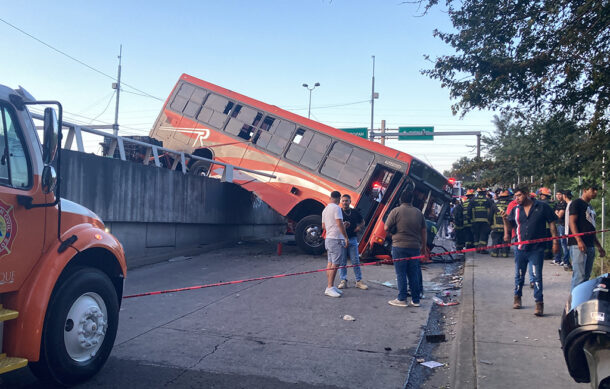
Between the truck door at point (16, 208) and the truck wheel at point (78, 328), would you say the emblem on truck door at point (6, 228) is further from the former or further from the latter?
the truck wheel at point (78, 328)

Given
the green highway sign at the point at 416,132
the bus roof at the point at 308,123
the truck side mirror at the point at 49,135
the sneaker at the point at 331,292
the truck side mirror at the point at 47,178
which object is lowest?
the sneaker at the point at 331,292

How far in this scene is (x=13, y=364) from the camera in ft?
11.1

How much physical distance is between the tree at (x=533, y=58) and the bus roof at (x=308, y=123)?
12.9 ft

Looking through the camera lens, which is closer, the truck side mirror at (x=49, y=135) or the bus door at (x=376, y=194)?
the truck side mirror at (x=49, y=135)

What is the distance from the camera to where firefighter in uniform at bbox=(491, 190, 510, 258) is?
13.4 m

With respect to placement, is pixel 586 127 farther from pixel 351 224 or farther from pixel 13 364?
pixel 13 364

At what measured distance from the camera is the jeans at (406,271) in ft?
24.5

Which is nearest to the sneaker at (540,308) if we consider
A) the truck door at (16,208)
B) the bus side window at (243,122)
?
the truck door at (16,208)

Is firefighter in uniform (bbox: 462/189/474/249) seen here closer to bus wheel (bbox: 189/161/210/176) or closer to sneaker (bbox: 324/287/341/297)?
sneaker (bbox: 324/287/341/297)

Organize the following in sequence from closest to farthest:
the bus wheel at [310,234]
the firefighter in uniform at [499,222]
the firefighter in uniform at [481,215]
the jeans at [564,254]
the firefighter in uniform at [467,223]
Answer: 1. the jeans at [564,254]
2. the bus wheel at [310,234]
3. the firefighter in uniform at [499,222]
4. the firefighter in uniform at [481,215]
5. the firefighter in uniform at [467,223]

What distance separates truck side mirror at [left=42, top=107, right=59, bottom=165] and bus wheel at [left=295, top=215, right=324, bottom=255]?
30.8 feet

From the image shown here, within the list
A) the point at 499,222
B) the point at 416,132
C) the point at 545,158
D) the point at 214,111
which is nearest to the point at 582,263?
the point at 545,158

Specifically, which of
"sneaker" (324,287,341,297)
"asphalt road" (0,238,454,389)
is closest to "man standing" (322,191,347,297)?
"sneaker" (324,287,341,297)

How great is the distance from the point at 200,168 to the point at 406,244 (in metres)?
9.30
